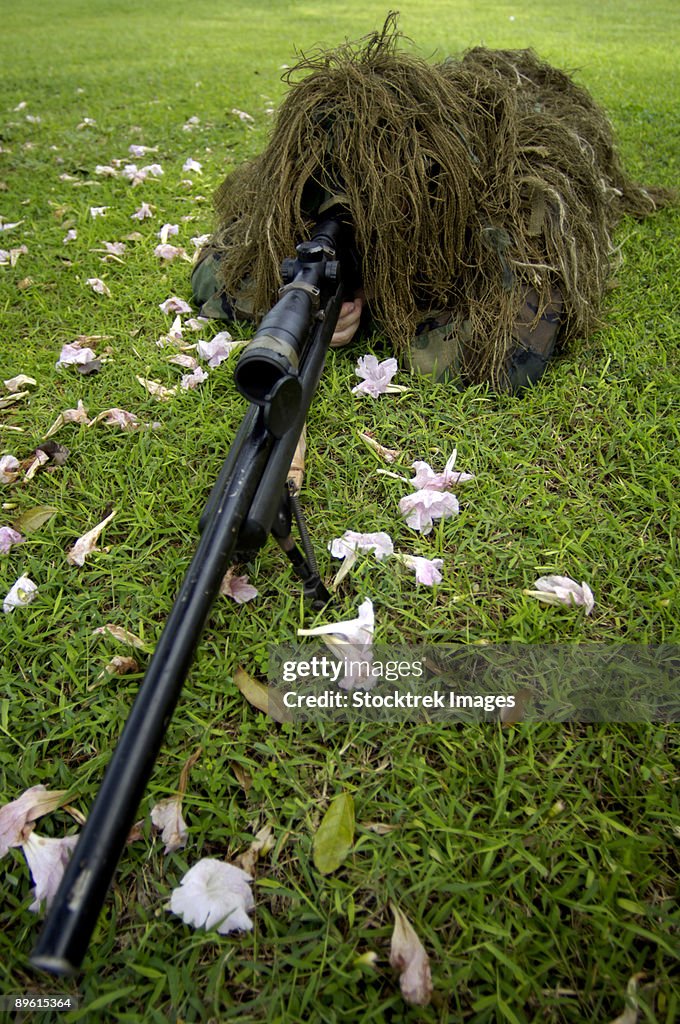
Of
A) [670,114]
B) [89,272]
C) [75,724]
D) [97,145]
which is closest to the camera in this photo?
[75,724]

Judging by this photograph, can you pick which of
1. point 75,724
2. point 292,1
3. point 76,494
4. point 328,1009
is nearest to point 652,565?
point 328,1009

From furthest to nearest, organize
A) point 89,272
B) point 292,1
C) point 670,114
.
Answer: point 292,1
point 670,114
point 89,272

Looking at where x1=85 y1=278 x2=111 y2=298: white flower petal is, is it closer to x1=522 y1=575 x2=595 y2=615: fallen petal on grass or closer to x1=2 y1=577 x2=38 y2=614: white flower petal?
x1=2 y1=577 x2=38 y2=614: white flower petal

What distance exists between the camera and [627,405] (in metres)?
2.50

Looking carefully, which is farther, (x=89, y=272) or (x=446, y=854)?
(x=89, y=272)

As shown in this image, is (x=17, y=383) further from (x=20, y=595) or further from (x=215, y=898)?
(x=215, y=898)

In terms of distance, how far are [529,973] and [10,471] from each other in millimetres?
2203

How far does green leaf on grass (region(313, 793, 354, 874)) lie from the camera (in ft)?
4.29

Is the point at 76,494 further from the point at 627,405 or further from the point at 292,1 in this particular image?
the point at 292,1

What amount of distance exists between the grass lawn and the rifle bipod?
8cm

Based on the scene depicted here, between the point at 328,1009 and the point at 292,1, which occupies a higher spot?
the point at 292,1

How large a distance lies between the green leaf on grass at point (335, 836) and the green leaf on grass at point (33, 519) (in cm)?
138

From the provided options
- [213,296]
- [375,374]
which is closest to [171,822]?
[375,374]

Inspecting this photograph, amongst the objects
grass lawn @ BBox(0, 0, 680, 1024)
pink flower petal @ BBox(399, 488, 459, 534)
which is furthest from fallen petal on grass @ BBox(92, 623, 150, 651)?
Answer: pink flower petal @ BBox(399, 488, 459, 534)
